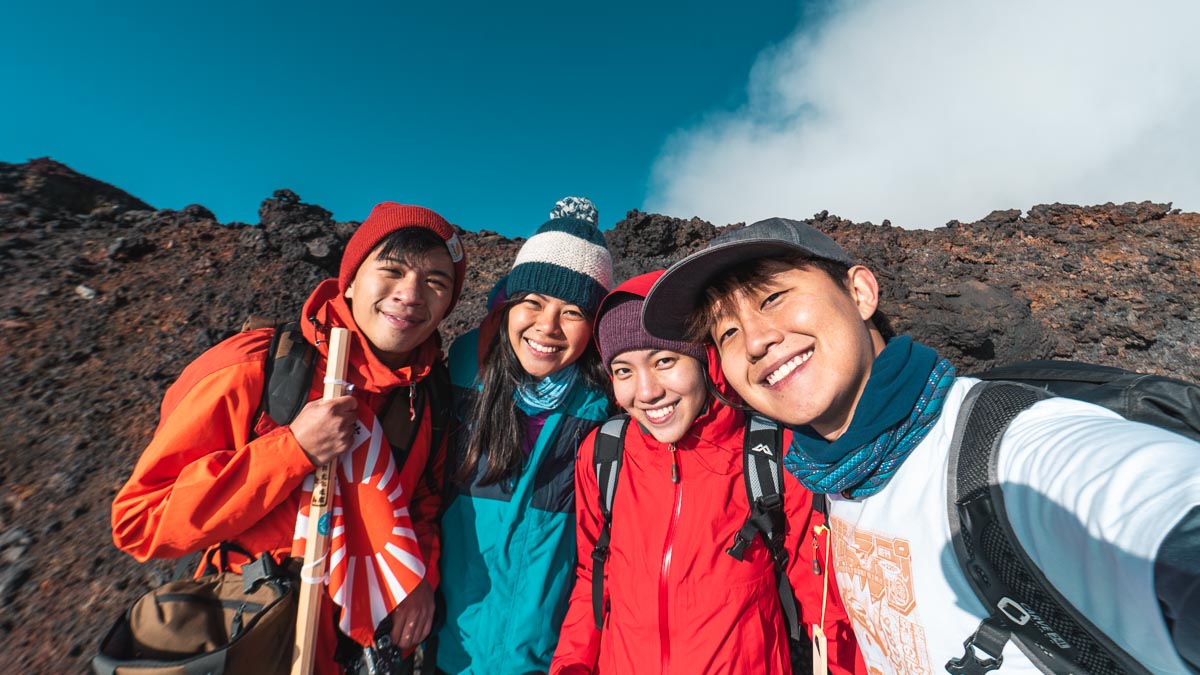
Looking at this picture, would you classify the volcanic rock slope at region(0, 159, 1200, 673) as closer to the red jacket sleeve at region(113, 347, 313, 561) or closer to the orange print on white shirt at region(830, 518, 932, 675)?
the red jacket sleeve at region(113, 347, 313, 561)

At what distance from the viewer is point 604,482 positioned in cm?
263

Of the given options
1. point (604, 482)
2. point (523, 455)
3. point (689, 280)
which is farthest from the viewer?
point (523, 455)

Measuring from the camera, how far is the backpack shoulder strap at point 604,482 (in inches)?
99.4

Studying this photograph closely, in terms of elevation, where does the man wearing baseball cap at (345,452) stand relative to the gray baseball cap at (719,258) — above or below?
below

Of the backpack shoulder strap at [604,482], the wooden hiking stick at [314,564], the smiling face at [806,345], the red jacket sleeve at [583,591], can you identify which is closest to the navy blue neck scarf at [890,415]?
the smiling face at [806,345]

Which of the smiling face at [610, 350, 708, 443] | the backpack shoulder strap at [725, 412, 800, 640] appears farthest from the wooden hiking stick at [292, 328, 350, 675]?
the backpack shoulder strap at [725, 412, 800, 640]

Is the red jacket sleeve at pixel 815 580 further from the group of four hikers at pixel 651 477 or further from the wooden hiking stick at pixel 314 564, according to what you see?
the wooden hiking stick at pixel 314 564

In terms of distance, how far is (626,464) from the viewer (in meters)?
2.66

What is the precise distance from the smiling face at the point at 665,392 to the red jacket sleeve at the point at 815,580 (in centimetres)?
60

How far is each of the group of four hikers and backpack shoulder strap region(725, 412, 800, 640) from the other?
0.05 ft

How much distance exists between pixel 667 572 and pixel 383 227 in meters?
2.48

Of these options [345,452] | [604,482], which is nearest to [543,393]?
[604,482]

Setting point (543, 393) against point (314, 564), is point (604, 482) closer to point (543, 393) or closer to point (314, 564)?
point (543, 393)

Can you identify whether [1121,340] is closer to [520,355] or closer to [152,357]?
[520,355]
